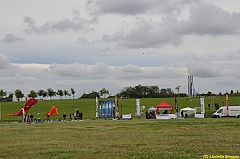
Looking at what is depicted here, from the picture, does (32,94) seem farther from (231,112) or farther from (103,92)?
(231,112)

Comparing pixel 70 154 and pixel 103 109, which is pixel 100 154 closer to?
pixel 70 154

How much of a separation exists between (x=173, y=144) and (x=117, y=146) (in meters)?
3.25

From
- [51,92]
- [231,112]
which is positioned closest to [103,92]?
[51,92]

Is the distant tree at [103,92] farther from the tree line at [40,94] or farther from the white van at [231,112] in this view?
the white van at [231,112]

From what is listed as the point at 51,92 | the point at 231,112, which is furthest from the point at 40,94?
the point at 231,112

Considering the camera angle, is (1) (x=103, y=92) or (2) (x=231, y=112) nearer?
(2) (x=231, y=112)

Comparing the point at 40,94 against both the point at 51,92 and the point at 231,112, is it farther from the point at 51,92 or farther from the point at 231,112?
the point at 231,112

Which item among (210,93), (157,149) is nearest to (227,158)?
(157,149)

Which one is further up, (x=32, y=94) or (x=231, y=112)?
(x=32, y=94)

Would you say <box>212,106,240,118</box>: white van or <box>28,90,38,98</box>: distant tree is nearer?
<box>212,106,240,118</box>: white van

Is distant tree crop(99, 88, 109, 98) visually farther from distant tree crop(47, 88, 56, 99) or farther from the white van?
the white van

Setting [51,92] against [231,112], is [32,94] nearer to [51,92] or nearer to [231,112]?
[51,92]

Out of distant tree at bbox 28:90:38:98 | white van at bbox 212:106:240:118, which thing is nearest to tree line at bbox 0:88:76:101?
distant tree at bbox 28:90:38:98

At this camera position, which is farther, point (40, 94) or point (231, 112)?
point (40, 94)
